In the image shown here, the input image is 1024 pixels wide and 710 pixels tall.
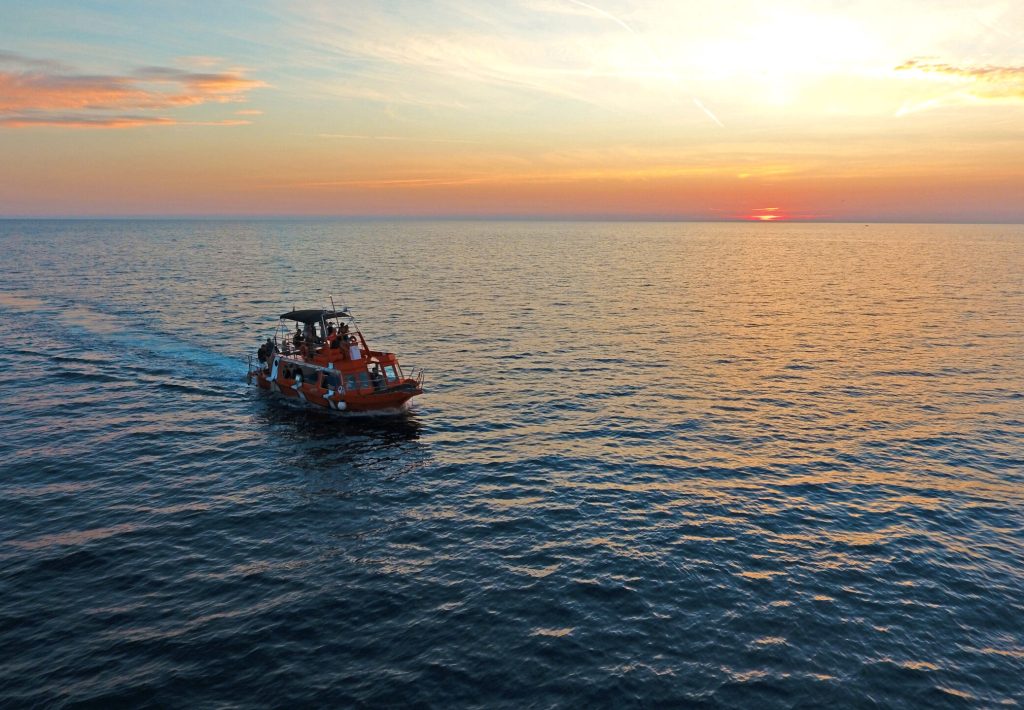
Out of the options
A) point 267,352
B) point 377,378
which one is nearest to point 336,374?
point 377,378

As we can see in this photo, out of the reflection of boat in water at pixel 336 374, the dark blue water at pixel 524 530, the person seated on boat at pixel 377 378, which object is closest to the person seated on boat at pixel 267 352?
the reflection of boat in water at pixel 336 374

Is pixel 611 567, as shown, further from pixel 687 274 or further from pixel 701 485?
pixel 687 274

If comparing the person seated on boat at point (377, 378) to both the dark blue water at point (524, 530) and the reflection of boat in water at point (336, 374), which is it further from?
the dark blue water at point (524, 530)

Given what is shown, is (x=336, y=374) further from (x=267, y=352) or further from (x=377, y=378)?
(x=267, y=352)

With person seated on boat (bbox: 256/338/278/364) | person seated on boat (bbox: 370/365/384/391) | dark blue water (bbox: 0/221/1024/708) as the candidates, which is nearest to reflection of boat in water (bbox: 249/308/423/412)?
person seated on boat (bbox: 370/365/384/391)

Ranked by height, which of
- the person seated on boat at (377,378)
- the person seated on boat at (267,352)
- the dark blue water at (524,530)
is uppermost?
the person seated on boat at (267,352)
